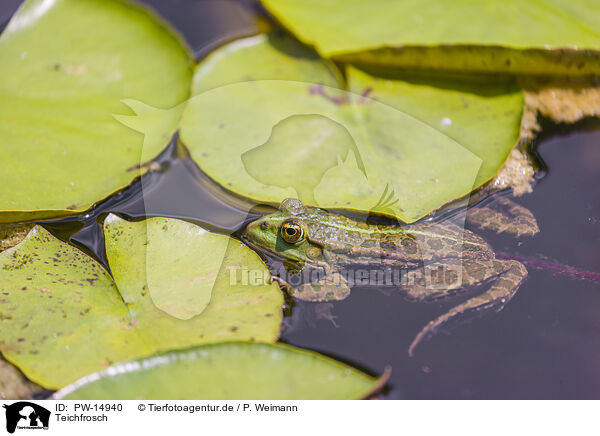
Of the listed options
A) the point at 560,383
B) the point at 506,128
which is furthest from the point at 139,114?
the point at 560,383

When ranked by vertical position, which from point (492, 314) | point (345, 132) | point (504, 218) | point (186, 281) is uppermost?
point (345, 132)

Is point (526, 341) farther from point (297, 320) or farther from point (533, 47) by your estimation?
point (533, 47)

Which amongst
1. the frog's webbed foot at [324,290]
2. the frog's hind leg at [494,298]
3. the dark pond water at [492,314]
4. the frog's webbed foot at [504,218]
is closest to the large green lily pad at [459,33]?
the dark pond water at [492,314]

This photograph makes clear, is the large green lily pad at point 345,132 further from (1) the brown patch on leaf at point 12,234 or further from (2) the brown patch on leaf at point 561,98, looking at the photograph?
(1) the brown patch on leaf at point 12,234

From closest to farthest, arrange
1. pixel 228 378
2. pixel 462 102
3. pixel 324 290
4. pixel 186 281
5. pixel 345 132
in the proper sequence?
pixel 228 378, pixel 186 281, pixel 324 290, pixel 345 132, pixel 462 102

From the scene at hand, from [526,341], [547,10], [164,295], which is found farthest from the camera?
[547,10]

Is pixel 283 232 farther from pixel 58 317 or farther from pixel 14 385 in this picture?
pixel 14 385

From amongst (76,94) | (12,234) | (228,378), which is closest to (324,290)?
(228,378)
